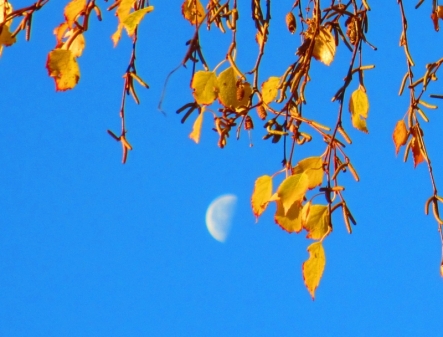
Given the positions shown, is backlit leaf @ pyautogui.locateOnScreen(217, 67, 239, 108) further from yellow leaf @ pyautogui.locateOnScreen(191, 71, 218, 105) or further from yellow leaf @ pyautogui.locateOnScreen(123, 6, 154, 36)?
yellow leaf @ pyautogui.locateOnScreen(123, 6, 154, 36)

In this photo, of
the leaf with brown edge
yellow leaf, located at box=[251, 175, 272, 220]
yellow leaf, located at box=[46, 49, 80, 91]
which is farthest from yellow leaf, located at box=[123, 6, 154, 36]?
the leaf with brown edge

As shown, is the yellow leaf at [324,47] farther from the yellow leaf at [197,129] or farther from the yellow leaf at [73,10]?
the yellow leaf at [73,10]

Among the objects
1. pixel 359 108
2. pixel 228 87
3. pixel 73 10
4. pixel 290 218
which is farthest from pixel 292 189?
pixel 73 10

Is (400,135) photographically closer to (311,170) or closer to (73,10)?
(311,170)

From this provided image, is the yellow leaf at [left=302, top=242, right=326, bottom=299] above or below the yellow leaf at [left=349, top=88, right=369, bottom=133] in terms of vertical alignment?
below

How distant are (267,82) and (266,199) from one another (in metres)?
0.31

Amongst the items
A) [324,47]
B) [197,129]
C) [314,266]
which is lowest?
[314,266]

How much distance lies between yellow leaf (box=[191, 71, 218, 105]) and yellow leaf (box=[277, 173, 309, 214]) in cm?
18

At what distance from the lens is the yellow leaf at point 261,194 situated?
1.26 m

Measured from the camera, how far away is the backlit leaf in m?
1.25

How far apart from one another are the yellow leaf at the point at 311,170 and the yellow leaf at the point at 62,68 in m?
0.38

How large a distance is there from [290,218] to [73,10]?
50cm

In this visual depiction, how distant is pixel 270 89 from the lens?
1474 millimetres

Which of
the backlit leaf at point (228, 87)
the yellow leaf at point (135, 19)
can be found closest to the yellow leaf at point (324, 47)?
the backlit leaf at point (228, 87)
